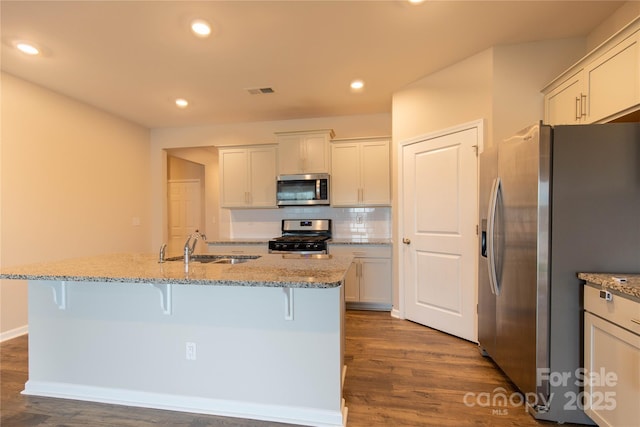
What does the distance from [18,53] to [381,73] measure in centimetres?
332

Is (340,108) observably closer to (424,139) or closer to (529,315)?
(424,139)

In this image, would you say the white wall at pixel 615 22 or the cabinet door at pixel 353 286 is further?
the cabinet door at pixel 353 286

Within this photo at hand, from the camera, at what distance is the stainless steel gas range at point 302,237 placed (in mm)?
3828

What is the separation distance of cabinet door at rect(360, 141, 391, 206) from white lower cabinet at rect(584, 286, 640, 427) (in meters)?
2.57

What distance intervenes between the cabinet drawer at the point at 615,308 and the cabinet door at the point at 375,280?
7.37ft

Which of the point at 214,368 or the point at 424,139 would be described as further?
the point at 424,139

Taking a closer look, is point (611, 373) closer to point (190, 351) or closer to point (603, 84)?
point (603, 84)

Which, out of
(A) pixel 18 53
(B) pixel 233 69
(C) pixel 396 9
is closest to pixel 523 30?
(C) pixel 396 9

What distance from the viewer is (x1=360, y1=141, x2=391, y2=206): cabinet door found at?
403cm

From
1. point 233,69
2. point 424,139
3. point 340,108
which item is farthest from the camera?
point 340,108

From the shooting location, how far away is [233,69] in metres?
3.00

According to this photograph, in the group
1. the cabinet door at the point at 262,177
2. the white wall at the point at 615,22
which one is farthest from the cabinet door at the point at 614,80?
the cabinet door at the point at 262,177

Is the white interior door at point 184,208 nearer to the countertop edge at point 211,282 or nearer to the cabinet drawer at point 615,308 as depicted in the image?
the countertop edge at point 211,282

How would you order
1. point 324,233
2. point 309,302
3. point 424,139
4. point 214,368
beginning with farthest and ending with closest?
point 324,233, point 424,139, point 214,368, point 309,302
